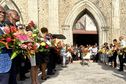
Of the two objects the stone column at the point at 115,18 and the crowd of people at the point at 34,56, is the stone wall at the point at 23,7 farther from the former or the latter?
the stone column at the point at 115,18

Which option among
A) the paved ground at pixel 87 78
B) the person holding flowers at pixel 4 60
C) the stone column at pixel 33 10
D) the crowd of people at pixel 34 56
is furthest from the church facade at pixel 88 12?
the person holding flowers at pixel 4 60

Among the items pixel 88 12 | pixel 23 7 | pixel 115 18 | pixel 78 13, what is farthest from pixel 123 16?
pixel 23 7

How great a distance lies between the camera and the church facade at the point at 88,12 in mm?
27562

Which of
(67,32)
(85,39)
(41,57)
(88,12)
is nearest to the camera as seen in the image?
(41,57)

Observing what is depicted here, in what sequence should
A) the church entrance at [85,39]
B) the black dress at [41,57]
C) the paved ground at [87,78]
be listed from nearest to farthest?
the black dress at [41,57], the paved ground at [87,78], the church entrance at [85,39]

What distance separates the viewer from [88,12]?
28.5m

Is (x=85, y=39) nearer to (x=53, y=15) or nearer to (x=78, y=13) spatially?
(x=78, y=13)

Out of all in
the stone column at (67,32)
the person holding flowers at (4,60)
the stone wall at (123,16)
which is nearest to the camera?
the person holding flowers at (4,60)

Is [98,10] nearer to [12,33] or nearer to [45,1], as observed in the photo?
[45,1]

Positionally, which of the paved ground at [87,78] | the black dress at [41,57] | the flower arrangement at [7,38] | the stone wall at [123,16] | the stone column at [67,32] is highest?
the stone wall at [123,16]

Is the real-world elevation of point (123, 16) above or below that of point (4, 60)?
above

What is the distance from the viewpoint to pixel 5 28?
590 cm

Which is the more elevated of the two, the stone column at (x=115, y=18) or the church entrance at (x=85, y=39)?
the stone column at (x=115, y=18)

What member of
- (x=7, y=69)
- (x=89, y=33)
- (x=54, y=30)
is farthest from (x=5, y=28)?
(x=89, y=33)
